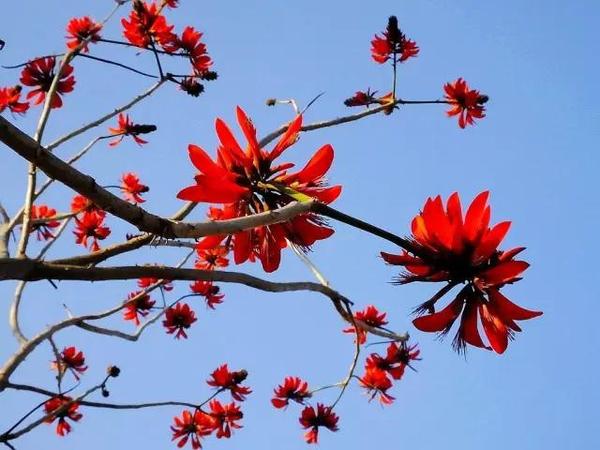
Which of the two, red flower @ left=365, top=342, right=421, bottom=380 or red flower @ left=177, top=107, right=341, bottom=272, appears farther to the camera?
red flower @ left=365, top=342, right=421, bottom=380

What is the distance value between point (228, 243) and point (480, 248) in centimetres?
41

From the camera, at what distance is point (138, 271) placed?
1.04 metres

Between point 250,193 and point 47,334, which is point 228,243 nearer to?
point 250,193

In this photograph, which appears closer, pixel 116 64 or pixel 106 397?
pixel 116 64

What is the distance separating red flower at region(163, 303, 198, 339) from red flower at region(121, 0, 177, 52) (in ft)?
4.68

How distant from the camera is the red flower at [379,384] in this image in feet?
12.6

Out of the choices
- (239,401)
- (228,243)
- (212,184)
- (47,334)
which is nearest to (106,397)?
(47,334)

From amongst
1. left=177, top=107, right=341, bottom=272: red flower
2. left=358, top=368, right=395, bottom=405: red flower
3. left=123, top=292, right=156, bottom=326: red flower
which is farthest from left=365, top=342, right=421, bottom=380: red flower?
left=177, top=107, right=341, bottom=272: red flower

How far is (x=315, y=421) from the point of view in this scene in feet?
12.9

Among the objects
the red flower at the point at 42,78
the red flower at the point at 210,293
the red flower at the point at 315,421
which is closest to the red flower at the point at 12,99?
the red flower at the point at 42,78

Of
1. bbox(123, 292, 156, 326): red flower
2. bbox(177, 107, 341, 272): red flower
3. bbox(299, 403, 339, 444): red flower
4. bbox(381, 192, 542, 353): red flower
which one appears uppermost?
bbox(123, 292, 156, 326): red flower

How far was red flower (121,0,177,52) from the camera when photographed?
3.17 meters

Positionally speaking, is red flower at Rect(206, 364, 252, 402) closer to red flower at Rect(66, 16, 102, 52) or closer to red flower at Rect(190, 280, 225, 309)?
red flower at Rect(190, 280, 225, 309)

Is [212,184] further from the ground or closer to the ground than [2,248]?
closer to the ground
